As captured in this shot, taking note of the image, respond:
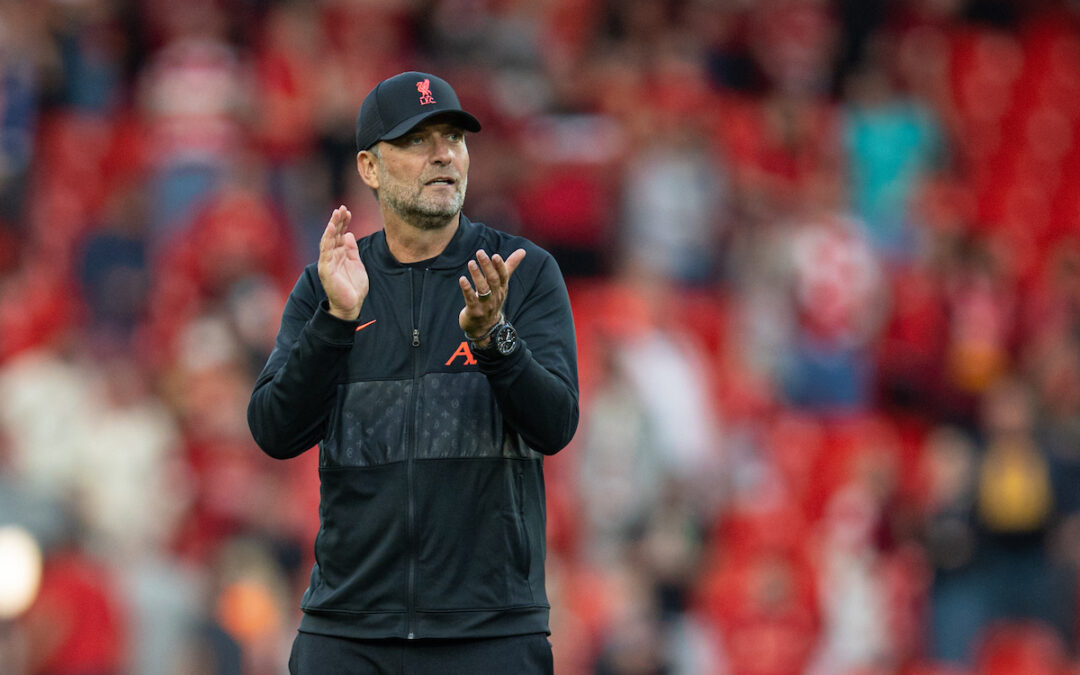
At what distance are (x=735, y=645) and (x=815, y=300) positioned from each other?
2667 mm

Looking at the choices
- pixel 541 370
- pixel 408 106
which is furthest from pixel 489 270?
pixel 408 106

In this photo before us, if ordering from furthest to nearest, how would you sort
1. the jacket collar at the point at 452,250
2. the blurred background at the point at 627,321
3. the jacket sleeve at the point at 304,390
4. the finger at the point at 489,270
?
the blurred background at the point at 627,321, the jacket collar at the point at 452,250, the jacket sleeve at the point at 304,390, the finger at the point at 489,270

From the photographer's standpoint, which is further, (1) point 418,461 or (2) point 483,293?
(1) point 418,461

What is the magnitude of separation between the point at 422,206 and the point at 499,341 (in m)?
0.46

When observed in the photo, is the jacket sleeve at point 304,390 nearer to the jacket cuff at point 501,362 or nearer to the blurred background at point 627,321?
the jacket cuff at point 501,362

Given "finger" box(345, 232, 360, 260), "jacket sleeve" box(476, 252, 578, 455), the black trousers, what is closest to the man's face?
"finger" box(345, 232, 360, 260)

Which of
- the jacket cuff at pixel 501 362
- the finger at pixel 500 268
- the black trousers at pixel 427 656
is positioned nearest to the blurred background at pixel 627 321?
the black trousers at pixel 427 656

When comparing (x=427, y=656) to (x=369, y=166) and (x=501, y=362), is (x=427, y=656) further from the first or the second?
(x=369, y=166)

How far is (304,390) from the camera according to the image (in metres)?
3.38

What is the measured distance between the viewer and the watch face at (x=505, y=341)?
10.7 feet

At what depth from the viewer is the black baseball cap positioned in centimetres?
351

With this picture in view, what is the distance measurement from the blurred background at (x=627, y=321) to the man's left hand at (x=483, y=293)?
4.37 metres

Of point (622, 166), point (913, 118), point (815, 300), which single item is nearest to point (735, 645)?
point (815, 300)

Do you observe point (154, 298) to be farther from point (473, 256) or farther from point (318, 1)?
point (473, 256)
